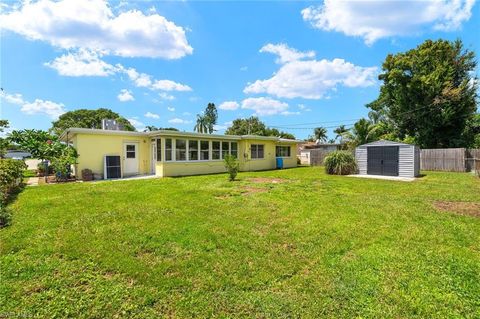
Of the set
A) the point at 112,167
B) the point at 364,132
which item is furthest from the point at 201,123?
the point at 112,167

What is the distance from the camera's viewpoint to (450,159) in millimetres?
16406

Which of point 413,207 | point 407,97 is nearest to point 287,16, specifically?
point 413,207

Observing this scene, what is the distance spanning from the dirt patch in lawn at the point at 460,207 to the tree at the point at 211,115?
137 feet

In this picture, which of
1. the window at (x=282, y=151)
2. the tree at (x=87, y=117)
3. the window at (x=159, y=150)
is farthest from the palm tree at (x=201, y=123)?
the window at (x=159, y=150)

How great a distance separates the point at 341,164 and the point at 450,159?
26.9 feet

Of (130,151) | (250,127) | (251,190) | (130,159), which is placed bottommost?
(251,190)

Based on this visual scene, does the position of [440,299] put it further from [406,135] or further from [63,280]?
[406,135]

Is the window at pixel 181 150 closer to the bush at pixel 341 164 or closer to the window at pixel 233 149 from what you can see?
the window at pixel 233 149

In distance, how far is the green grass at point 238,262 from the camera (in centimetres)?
244

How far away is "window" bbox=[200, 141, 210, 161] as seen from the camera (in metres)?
15.1

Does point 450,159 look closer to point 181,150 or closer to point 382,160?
point 382,160

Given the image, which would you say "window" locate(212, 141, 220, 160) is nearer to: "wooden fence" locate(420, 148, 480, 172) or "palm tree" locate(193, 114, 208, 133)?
"wooden fence" locate(420, 148, 480, 172)

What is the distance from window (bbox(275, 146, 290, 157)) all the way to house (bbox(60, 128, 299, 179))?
3.37 m

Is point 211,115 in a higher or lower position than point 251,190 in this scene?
higher
